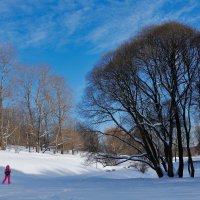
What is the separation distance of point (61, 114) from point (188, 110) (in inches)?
1360

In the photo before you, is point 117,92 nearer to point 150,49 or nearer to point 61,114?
point 150,49

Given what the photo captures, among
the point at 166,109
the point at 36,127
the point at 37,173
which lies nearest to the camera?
the point at 166,109

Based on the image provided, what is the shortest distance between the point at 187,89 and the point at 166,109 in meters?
2.46

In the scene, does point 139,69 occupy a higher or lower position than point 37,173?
higher

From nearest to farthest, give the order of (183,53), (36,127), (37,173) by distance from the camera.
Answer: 1. (183,53)
2. (37,173)
3. (36,127)

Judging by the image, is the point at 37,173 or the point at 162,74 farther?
the point at 37,173

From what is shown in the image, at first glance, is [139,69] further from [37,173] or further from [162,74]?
[37,173]

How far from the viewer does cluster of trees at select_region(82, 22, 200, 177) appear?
2608 cm

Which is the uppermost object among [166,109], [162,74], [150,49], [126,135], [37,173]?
[150,49]

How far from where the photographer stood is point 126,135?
28938 mm

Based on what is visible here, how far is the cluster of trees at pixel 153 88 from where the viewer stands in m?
26.1

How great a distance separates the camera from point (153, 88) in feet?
90.7

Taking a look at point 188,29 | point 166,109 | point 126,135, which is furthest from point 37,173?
point 188,29

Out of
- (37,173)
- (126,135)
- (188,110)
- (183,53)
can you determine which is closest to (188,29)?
(183,53)
